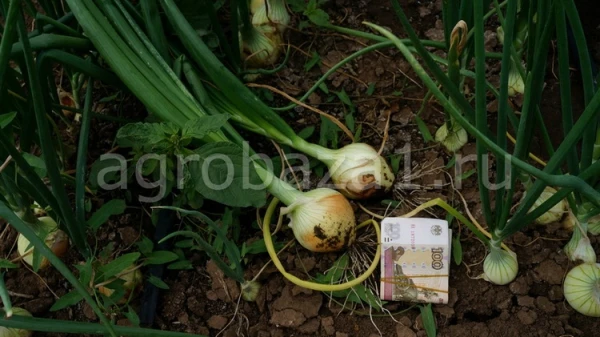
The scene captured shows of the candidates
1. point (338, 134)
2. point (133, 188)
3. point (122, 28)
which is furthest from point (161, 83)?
point (338, 134)

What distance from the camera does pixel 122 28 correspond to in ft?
4.37

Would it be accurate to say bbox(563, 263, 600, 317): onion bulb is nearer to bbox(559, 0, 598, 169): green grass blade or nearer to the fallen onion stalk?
bbox(559, 0, 598, 169): green grass blade

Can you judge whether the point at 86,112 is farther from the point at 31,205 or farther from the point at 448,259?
the point at 448,259

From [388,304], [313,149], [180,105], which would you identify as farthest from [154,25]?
[388,304]

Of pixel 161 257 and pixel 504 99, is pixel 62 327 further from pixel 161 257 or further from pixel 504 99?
pixel 504 99

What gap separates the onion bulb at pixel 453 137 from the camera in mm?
1470

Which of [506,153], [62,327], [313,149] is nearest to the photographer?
[506,153]

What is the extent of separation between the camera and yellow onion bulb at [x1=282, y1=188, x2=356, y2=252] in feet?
4.37

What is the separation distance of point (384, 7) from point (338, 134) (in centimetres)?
46

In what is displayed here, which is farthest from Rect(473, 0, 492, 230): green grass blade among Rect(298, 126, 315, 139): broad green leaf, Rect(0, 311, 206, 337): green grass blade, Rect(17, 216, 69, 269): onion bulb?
Rect(17, 216, 69, 269): onion bulb

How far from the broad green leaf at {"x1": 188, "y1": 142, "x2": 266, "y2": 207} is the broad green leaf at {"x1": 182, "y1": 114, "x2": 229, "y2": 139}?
0.03m

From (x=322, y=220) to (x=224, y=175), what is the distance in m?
0.23

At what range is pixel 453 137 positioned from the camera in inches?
58.5

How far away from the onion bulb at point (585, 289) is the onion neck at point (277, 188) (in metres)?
0.58
